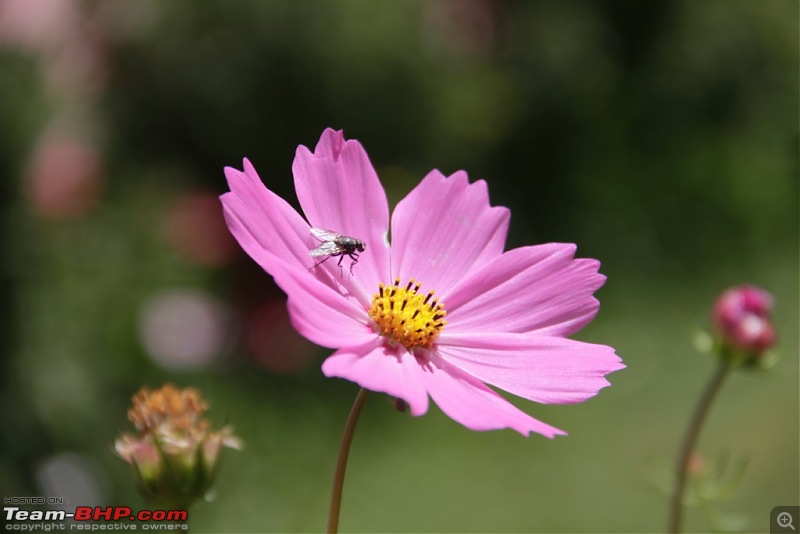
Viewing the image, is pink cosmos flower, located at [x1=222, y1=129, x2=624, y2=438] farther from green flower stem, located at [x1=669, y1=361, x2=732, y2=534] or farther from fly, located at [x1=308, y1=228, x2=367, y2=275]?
green flower stem, located at [x1=669, y1=361, x2=732, y2=534]

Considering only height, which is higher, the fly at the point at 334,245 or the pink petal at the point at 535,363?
the fly at the point at 334,245

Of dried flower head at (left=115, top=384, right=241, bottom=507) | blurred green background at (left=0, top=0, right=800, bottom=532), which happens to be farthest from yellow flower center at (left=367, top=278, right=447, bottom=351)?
blurred green background at (left=0, top=0, right=800, bottom=532)

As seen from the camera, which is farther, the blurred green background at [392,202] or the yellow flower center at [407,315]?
the blurred green background at [392,202]

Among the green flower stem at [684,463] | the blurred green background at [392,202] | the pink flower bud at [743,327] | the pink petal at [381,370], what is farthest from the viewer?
the blurred green background at [392,202]

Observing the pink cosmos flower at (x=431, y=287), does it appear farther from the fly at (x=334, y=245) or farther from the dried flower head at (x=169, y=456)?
the dried flower head at (x=169, y=456)

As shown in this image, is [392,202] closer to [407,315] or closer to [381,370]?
[407,315]

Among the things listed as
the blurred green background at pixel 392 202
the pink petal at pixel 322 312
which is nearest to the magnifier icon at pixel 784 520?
the pink petal at pixel 322 312

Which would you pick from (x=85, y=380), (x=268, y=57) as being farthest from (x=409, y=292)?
(x=268, y=57)

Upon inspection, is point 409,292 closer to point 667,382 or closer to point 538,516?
point 538,516
